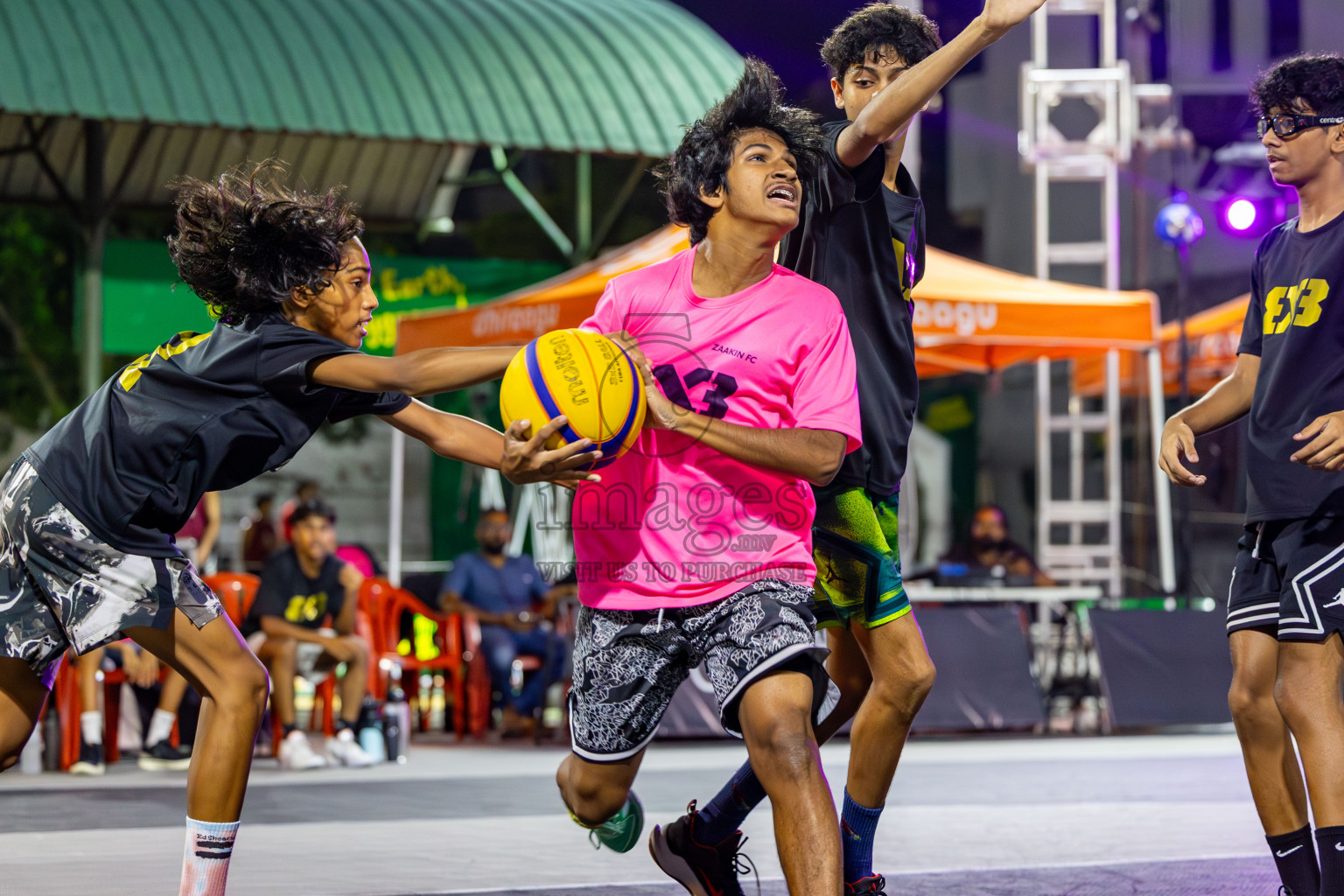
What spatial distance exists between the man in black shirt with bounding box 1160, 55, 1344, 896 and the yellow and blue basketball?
61.8 inches

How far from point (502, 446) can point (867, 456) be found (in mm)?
1086

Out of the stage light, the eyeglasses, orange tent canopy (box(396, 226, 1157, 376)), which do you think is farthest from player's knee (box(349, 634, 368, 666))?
the stage light

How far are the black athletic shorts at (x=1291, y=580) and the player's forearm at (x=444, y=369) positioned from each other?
2060 mm

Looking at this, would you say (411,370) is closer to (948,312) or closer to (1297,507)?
(1297,507)

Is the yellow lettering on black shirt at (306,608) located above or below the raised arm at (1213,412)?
below

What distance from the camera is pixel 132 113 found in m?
11.5

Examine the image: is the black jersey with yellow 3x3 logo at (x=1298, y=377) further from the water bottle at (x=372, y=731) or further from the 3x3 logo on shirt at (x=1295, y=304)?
the water bottle at (x=372, y=731)

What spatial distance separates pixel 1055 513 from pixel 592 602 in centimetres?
979

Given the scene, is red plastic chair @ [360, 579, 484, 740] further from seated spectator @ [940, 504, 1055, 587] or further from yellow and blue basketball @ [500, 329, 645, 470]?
yellow and blue basketball @ [500, 329, 645, 470]

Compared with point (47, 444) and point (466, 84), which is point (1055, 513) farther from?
point (47, 444)

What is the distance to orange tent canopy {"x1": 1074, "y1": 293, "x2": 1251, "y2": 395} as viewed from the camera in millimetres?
13812

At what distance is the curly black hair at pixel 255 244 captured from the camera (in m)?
4.09

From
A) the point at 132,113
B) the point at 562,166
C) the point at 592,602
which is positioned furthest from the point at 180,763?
the point at 562,166

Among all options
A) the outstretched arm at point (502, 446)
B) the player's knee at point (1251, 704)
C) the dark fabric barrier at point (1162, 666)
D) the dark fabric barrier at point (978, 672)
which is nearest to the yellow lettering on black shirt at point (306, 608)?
the dark fabric barrier at point (978, 672)
